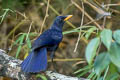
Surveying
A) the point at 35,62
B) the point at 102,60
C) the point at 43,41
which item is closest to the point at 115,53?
the point at 102,60

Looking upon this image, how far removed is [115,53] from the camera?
4.72 feet

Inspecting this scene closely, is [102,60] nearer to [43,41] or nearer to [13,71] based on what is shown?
[13,71]

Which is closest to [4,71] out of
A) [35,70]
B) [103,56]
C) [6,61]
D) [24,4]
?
[6,61]

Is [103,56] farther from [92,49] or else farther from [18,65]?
[18,65]

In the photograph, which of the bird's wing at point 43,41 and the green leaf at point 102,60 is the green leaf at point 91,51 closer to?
the green leaf at point 102,60

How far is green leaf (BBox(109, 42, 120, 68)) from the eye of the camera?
55.2 inches

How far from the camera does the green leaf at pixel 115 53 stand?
140 cm

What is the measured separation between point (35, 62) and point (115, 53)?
1.48 m

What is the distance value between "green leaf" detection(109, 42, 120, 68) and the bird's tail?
130 centimetres

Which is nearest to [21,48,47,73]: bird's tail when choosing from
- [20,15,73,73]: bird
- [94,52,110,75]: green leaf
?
[20,15,73,73]: bird

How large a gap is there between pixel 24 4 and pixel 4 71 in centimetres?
294

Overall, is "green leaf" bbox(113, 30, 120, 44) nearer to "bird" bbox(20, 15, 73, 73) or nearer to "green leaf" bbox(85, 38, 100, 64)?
"green leaf" bbox(85, 38, 100, 64)

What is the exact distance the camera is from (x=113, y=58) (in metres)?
1.41

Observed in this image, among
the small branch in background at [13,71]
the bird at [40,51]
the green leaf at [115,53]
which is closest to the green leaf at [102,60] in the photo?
the green leaf at [115,53]
